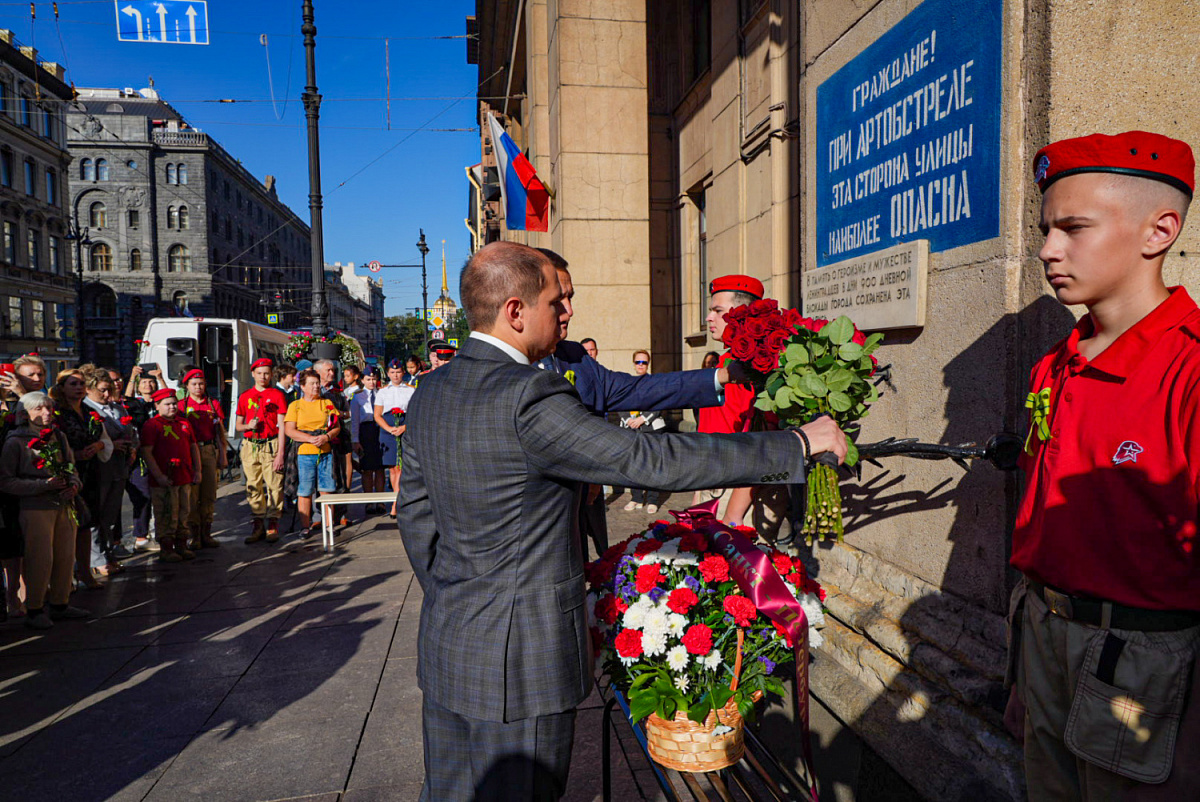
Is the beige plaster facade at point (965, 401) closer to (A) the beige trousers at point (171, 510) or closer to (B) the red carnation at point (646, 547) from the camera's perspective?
(B) the red carnation at point (646, 547)

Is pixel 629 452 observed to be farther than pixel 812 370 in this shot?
No

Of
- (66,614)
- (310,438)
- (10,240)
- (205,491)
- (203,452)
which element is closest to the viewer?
(66,614)

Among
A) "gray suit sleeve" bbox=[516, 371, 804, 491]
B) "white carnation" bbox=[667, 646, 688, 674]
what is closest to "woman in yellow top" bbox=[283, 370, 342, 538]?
"white carnation" bbox=[667, 646, 688, 674]

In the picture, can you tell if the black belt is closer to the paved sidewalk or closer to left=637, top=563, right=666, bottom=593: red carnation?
left=637, top=563, right=666, bottom=593: red carnation

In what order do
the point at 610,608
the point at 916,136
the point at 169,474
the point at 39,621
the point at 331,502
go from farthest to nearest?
the point at 331,502 → the point at 169,474 → the point at 39,621 → the point at 916,136 → the point at 610,608

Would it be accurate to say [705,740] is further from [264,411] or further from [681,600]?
[264,411]

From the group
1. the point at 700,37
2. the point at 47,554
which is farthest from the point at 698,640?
the point at 700,37

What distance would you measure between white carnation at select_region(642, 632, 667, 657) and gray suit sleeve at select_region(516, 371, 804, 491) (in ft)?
2.13

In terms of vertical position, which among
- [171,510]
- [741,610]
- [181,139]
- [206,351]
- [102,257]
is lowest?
[171,510]

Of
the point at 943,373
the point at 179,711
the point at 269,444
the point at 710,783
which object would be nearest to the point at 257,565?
the point at 269,444

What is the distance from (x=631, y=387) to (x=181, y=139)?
251 ft

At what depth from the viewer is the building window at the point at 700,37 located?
421 inches

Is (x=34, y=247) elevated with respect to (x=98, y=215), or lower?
lower

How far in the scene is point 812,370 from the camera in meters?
2.54
